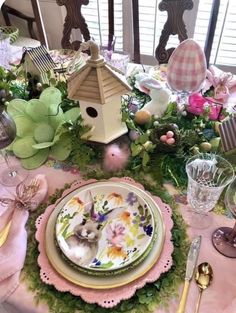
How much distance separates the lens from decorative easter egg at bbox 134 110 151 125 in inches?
37.1

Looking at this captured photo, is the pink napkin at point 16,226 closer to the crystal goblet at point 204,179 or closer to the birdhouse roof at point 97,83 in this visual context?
the birdhouse roof at point 97,83

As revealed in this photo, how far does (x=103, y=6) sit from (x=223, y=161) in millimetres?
1915

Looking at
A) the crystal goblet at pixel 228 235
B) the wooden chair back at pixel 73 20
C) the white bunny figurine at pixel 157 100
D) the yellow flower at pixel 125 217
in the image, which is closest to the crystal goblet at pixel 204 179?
the crystal goblet at pixel 228 235

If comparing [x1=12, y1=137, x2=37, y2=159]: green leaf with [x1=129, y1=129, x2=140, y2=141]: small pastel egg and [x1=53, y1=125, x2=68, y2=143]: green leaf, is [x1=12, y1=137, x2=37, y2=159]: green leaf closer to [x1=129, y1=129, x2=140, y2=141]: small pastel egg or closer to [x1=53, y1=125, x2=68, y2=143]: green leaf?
[x1=53, y1=125, x2=68, y2=143]: green leaf

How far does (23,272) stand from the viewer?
68cm

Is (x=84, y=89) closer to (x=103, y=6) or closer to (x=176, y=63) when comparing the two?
(x=176, y=63)

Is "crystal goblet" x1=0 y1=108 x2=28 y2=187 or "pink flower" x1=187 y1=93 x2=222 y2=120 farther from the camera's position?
"pink flower" x1=187 y1=93 x2=222 y2=120

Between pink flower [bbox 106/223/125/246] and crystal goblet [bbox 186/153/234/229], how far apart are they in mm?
165

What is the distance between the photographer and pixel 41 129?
0.95 metres

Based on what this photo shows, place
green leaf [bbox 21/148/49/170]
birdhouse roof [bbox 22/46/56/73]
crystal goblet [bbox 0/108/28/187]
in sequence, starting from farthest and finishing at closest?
birdhouse roof [bbox 22/46/56/73], green leaf [bbox 21/148/49/170], crystal goblet [bbox 0/108/28/187]

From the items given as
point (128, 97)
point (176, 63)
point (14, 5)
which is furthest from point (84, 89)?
point (14, 5)

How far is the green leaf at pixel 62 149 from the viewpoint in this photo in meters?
0.92

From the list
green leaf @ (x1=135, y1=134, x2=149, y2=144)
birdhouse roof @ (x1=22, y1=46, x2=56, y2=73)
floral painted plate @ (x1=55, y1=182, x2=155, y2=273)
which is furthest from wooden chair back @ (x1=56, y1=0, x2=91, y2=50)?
floral painted plate @ (x1=55, y1=182, x2=155, y2=273)

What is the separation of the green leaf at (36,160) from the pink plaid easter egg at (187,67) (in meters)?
0.46
